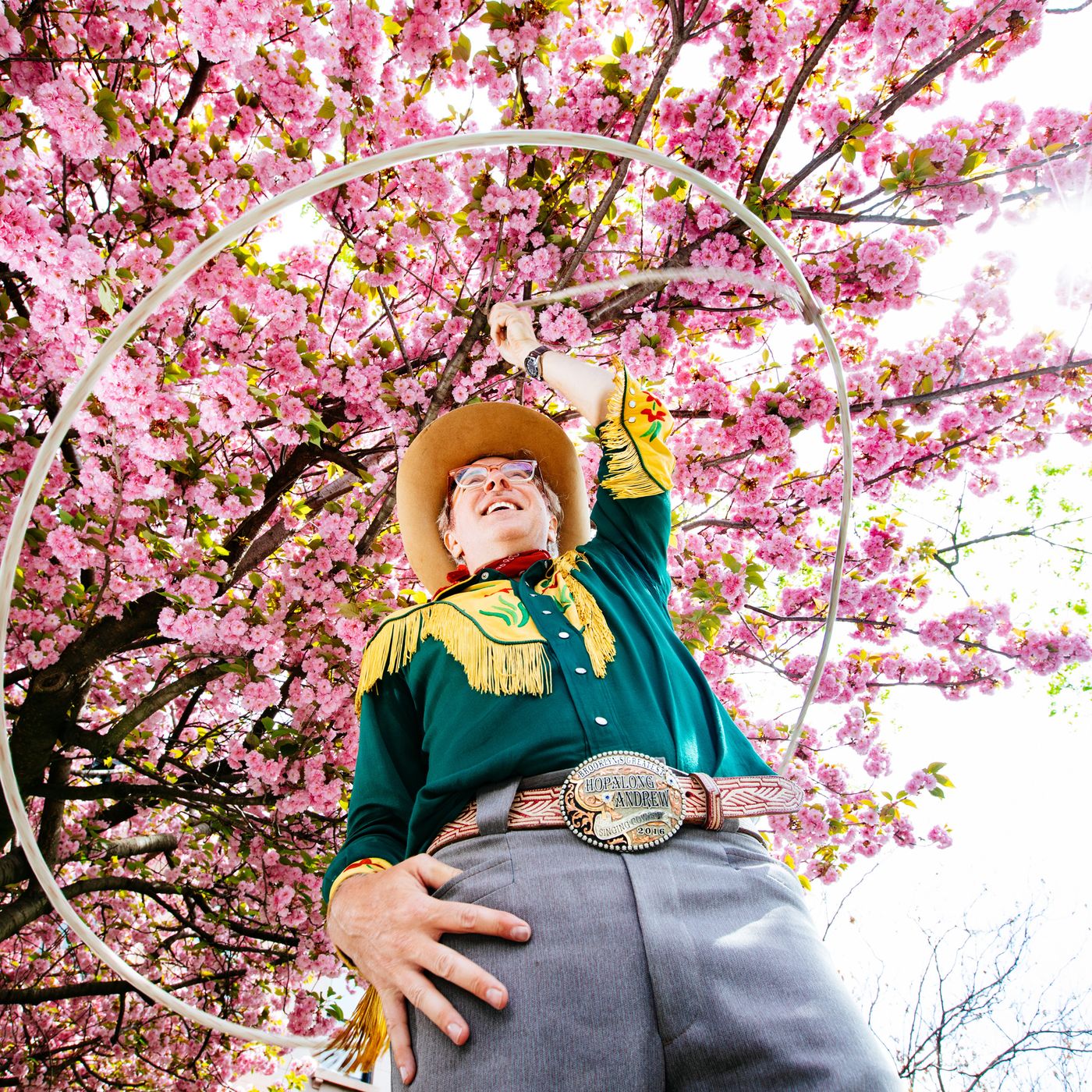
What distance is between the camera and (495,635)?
6.11 ft

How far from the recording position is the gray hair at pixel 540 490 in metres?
2.71

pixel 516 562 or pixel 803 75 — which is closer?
pixel 516 562

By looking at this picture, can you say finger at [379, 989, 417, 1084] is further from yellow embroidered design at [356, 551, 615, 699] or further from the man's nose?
the man's nose

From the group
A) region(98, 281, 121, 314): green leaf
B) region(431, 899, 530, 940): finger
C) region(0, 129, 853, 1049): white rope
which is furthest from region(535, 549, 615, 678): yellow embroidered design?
region(98, 281, 121, 314): green leaf

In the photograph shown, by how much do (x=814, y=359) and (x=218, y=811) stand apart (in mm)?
4500

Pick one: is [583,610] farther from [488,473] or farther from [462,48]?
[462,48]

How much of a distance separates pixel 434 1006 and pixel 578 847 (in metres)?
0.35

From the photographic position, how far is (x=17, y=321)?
376 cm

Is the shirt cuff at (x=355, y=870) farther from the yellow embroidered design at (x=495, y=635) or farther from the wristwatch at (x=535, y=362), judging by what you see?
the wristwatch at (x=535, y=362)

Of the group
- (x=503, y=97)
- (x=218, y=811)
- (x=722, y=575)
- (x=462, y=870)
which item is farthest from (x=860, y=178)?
(x=218, y=811)

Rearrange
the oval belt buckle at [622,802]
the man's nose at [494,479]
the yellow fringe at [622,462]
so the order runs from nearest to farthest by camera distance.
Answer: the oval belt buckle at [622,802]
the yellow fringe at [622,462]
the man's nose at [494,479]

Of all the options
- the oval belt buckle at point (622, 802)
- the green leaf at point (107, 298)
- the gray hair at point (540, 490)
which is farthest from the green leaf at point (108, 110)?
the oval belt buckle at point (622, 802)

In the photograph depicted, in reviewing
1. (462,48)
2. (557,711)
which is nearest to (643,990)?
(557,711)

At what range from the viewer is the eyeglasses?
2.53 m
